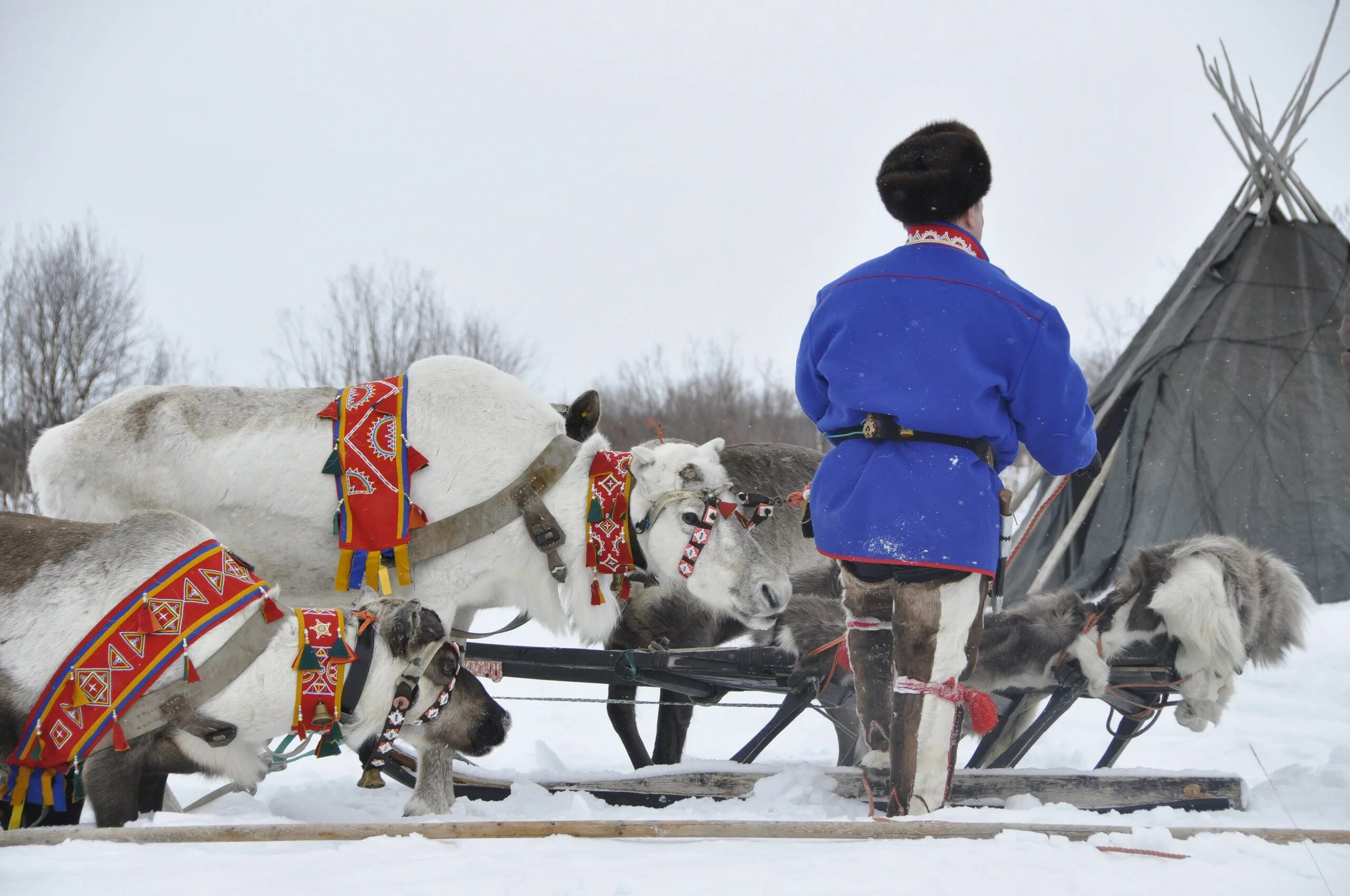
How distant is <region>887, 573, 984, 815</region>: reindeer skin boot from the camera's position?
2.76m

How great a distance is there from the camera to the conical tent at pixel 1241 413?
7.87m

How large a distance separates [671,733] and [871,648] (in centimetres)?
184

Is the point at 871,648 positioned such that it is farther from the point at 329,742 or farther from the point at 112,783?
the point at 112,783

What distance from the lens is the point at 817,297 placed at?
3.12m

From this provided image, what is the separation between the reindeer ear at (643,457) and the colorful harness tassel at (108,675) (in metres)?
1.64

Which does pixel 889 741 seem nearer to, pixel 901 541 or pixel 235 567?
pixel 901 541

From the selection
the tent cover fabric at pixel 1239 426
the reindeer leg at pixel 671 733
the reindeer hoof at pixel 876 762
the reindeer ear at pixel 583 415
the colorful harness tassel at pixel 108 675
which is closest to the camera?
the colorful harness tassel at pixel 108 675

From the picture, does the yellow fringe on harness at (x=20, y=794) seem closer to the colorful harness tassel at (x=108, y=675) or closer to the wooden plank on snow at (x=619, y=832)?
the colorful harness tassel at (x=108, y=675)

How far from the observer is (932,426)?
272 cm

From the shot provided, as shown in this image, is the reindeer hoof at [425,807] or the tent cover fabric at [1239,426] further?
the tent cover fabric at [1239,426]

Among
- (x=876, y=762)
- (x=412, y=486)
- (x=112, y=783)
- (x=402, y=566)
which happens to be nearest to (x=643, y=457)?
(x=412, y=486)

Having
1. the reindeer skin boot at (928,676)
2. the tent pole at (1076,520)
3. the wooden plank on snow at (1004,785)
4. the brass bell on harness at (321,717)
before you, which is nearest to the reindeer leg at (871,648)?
the reindeer skin boot at (928,676)

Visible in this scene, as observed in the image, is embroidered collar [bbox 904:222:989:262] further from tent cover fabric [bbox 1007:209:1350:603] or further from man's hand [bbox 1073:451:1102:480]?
tent cover fabric [bbox 1007:209:1350:603]

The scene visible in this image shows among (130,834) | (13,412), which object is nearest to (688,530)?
(130,834)
